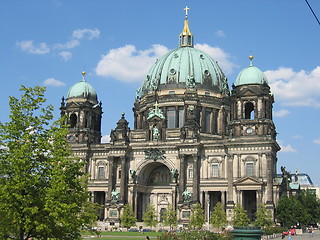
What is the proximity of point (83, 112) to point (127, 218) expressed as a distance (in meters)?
25.5

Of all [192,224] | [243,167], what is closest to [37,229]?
[192,224]

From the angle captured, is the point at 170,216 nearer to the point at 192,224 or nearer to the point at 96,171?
the point at 192,224

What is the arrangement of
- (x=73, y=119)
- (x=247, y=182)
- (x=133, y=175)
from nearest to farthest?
1. (x=247, y=182)
2. (x=133, y=175)
3. (x=73, y=119)

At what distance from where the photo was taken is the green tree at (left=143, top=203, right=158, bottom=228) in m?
83.5

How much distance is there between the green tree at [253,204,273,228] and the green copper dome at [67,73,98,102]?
4225 cm

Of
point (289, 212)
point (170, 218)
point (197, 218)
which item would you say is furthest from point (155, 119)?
point (289, 212)

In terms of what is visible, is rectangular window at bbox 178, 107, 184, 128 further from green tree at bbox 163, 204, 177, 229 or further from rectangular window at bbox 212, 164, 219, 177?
green tree at bbox 163, 204, 177, 229

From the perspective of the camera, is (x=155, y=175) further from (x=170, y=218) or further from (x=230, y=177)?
(x=230, y=177)

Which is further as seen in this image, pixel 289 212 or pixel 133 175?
pixel 133 175

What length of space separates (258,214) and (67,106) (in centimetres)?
4476

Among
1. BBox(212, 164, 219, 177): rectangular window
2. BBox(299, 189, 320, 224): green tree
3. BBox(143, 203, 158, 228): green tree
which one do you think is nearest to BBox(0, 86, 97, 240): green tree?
BBox(143, 203, 158, 228): green tree

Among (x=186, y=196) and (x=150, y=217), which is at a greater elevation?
(x=186, y=196)

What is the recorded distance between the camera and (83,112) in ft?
323

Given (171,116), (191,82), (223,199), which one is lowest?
(223,199)
